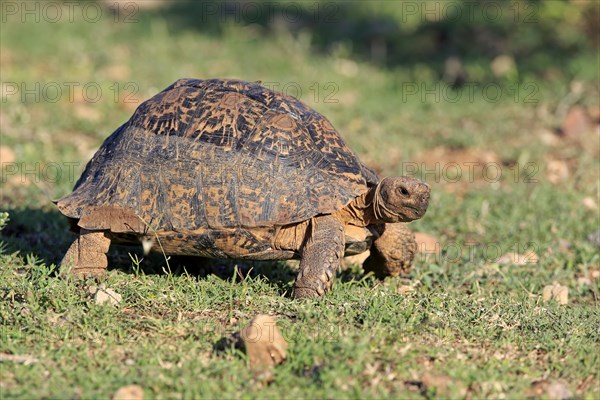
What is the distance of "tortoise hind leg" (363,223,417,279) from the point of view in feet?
20.2

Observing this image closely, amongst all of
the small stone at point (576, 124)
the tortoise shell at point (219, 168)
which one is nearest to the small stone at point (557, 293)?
the tortoise shell at point (219, 168)

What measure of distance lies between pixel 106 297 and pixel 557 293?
134 inches

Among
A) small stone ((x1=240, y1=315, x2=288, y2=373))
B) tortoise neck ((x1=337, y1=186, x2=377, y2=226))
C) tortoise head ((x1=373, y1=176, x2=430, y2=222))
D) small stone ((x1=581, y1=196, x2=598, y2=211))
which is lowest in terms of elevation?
small stone ((x1=581, y1=196, x2=598, y2=211))

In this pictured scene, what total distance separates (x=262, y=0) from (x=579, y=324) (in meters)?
13.4

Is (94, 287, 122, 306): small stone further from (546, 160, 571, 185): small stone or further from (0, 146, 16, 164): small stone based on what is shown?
(546, 160, 571, 185): small stone

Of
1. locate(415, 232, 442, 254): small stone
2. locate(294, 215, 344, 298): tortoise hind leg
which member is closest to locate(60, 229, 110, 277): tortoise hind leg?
locate(294, 215, 344, 298): tortoise hind leg

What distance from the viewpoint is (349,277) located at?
21.4 ft

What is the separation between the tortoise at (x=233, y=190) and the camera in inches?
217

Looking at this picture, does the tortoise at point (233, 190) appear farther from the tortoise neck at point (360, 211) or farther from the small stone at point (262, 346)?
the small stone at point (262, 346)

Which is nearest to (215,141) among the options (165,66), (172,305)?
(172,305)

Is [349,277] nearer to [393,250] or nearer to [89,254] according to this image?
[393,250]

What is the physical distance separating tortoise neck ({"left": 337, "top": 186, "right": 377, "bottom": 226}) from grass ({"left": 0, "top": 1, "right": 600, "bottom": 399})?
446mm

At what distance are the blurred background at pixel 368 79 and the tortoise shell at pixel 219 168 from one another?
110 cm

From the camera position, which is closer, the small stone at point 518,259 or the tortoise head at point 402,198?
the tortoise head at point 402,198
